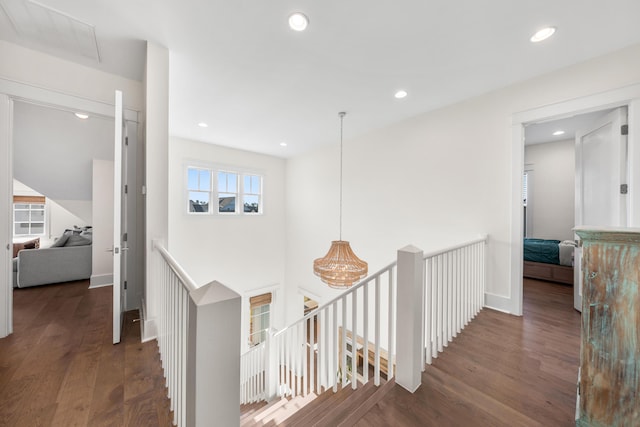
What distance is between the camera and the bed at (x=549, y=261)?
12.2 feet

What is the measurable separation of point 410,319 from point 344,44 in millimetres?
2257

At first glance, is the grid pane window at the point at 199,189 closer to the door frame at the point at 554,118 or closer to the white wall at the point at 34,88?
the white wall at the point at 34,88

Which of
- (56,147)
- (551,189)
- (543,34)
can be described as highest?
(543,34)

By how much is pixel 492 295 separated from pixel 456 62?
2.56 m

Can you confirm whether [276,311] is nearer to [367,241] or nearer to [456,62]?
[367,241]

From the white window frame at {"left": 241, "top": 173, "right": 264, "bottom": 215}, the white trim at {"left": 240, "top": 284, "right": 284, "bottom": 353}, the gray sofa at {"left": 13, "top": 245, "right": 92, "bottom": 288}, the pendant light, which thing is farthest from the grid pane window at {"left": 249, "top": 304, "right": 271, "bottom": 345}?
the pendant light

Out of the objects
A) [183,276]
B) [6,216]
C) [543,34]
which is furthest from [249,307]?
[543,34]

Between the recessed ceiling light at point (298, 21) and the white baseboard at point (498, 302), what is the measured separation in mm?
3338

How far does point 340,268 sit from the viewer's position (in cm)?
289

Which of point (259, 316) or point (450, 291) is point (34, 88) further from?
point (259, 316)

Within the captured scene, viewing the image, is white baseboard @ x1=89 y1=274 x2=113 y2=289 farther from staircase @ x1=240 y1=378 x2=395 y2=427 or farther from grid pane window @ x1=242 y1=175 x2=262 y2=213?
staircase @ x1=240 y1=378 x2=395 y2=427

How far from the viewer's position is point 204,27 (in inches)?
72.8

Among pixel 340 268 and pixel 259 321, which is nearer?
pixel 340 268

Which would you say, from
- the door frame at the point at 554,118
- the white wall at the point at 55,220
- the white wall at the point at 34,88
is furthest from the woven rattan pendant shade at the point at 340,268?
the white wall at the point at 55,220
